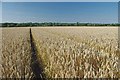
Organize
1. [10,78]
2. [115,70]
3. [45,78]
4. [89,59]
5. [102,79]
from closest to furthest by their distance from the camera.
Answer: [102,79] < [10,78] < [115,70] < [45,78] < [89,59]

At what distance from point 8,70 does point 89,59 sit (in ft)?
6.75

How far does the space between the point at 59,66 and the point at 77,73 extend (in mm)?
609

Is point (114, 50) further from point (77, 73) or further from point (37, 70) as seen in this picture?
point (77, 73)

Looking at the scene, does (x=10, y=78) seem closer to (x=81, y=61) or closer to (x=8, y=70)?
(x=8, y=70)

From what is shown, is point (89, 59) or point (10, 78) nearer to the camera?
point (10, 78)

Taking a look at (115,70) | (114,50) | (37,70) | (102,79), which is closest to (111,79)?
(102,79)

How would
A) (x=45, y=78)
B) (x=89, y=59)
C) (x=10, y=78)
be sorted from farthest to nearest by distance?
(x=89, y=59) < (x=45, y=78) < (x=10, y=78)

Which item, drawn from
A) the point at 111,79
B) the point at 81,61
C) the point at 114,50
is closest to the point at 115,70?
the point at 111,79

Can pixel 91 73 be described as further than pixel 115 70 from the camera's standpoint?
No

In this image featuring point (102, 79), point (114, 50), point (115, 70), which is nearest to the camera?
point (102, 79)

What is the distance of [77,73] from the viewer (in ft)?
17.3

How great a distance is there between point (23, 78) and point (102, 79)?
1.45 meters

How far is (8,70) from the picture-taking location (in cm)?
556

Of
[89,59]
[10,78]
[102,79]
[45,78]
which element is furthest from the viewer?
[89,59]
